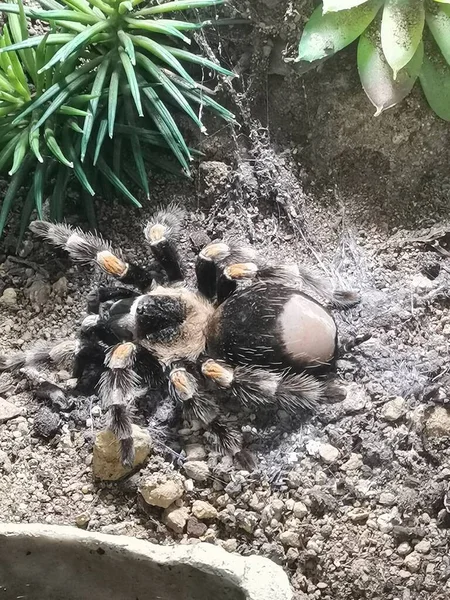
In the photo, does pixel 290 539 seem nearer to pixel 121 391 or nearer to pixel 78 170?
pixel 121 391

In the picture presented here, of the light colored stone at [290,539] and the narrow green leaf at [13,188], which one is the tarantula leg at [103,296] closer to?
the narrow green leaf at [13,188]

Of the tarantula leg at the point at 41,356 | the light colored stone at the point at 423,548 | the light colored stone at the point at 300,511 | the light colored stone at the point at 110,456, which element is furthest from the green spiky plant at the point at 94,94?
the light colored stone at the point at 423,548

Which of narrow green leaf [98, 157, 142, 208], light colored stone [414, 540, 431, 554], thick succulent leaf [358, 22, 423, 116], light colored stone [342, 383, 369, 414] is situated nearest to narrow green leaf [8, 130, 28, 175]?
narrow green leaf [98, 157, 142, 208]

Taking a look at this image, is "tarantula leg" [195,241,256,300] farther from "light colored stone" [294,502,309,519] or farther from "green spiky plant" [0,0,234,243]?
"light colored stone" [294,502,309,519]

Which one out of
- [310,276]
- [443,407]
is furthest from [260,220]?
[443,407]

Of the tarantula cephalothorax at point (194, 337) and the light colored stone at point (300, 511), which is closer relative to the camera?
the light colored stone at point (300, 511)

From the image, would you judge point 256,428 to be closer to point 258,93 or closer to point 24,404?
point 24,404
